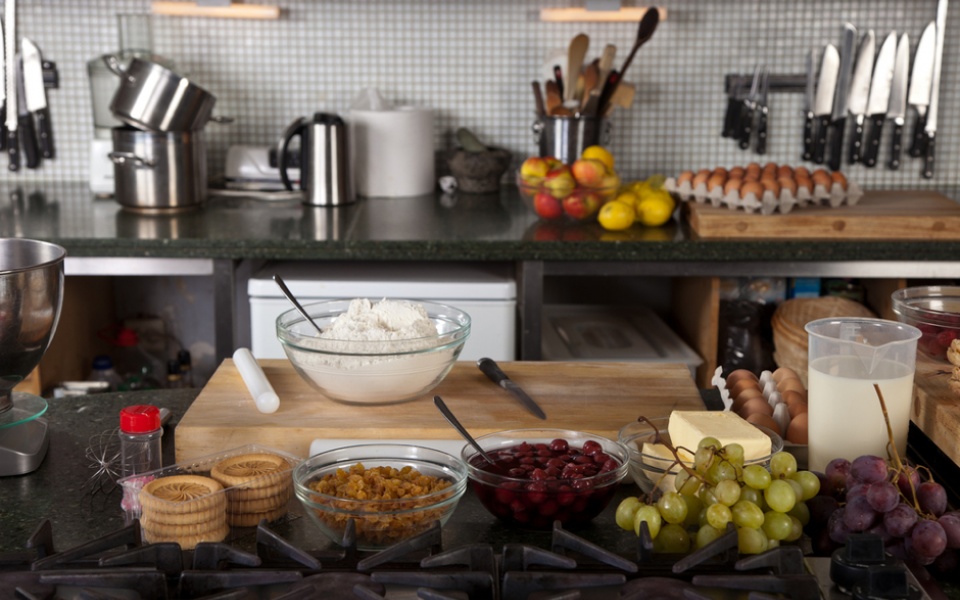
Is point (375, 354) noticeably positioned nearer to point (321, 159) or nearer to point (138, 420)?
point (138, 420)

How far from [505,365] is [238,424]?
17.3 inches

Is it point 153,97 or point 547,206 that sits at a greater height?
point 153,97

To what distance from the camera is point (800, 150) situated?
3295mm

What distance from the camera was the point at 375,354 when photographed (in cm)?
139

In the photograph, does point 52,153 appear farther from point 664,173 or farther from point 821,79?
point 821,79

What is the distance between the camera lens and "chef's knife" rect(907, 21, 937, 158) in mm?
3148

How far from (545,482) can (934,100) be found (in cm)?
254

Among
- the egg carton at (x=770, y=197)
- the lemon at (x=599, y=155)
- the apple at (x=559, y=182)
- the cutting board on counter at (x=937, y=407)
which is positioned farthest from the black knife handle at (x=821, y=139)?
the cutting board on counter at (x=937, y=407)

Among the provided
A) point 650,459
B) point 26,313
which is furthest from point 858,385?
point 26,313

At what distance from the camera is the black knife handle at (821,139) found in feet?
10.6

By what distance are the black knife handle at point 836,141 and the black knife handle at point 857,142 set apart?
35mm

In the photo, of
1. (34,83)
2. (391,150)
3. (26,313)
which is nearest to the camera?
(26,313)

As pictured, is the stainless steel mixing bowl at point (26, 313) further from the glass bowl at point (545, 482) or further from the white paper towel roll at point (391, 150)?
the white paper towel roll at point (391, 150)

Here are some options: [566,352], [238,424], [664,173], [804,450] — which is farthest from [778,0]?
[238,424]
